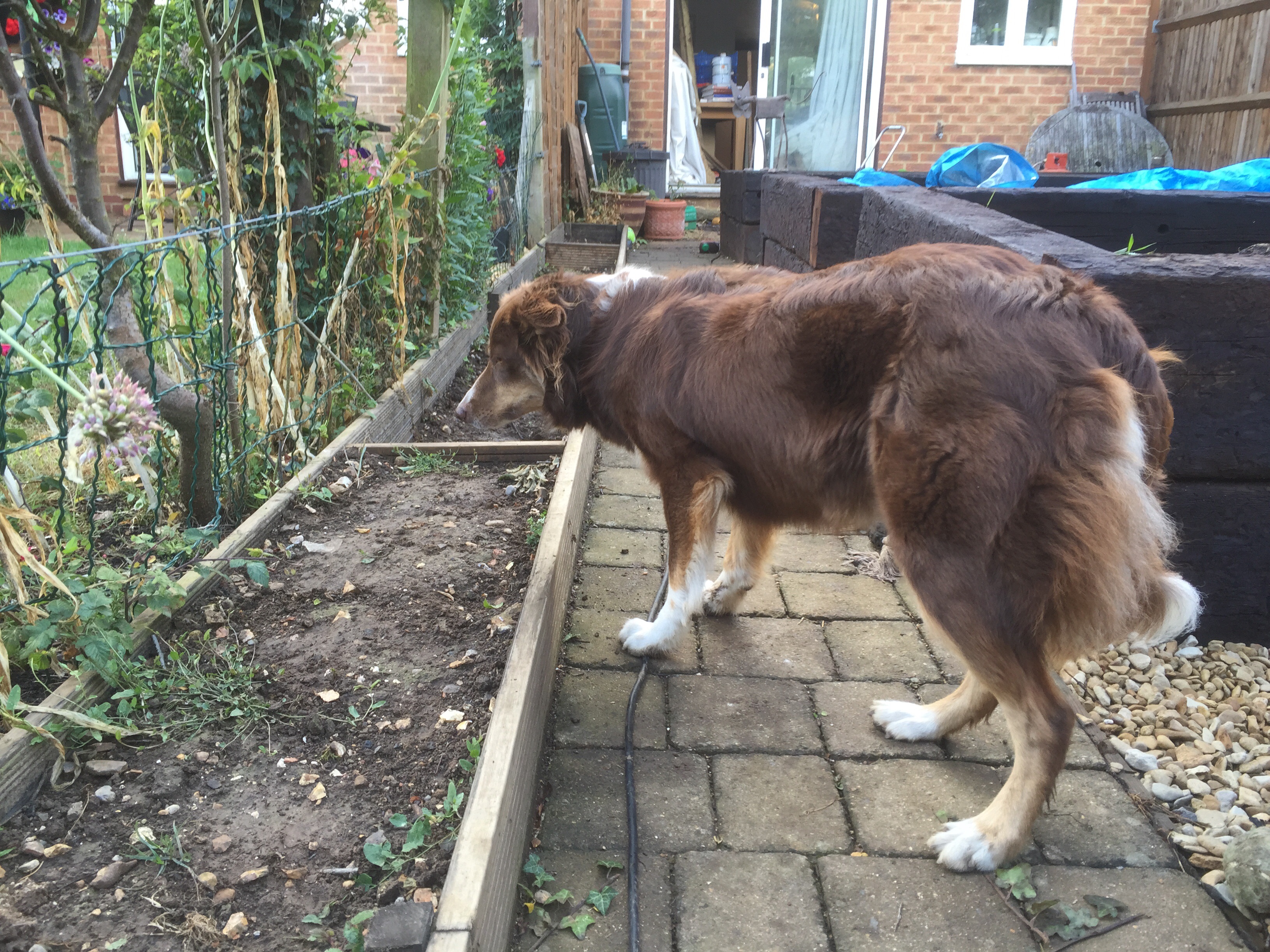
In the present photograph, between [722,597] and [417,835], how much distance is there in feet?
5.22

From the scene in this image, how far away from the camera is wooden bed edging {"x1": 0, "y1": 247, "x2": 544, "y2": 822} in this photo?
1.89 m

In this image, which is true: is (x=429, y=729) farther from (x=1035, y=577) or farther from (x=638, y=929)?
(x=1035, y=577)

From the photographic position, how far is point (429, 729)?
7.53 feet

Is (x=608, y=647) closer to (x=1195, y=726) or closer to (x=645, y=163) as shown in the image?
(x=1195, y=726)

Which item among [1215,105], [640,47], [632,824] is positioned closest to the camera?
[632,824]

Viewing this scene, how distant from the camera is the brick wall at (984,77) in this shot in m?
12.2

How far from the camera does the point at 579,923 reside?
1.93 m

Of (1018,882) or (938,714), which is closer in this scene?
(1018,882)

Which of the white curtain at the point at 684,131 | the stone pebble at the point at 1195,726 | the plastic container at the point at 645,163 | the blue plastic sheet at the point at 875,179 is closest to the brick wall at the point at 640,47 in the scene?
the white curtain at the point at 684,131

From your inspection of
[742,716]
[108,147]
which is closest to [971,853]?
[742,716]

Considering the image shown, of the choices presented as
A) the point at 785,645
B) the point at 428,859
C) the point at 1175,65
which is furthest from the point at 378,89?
the point at 428,859

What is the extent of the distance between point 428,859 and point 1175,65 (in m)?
14.1

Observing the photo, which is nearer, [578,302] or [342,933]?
[342,933]

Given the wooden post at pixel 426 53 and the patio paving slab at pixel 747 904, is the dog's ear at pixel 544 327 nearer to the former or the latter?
the patio paving slab at pixel 747 904
